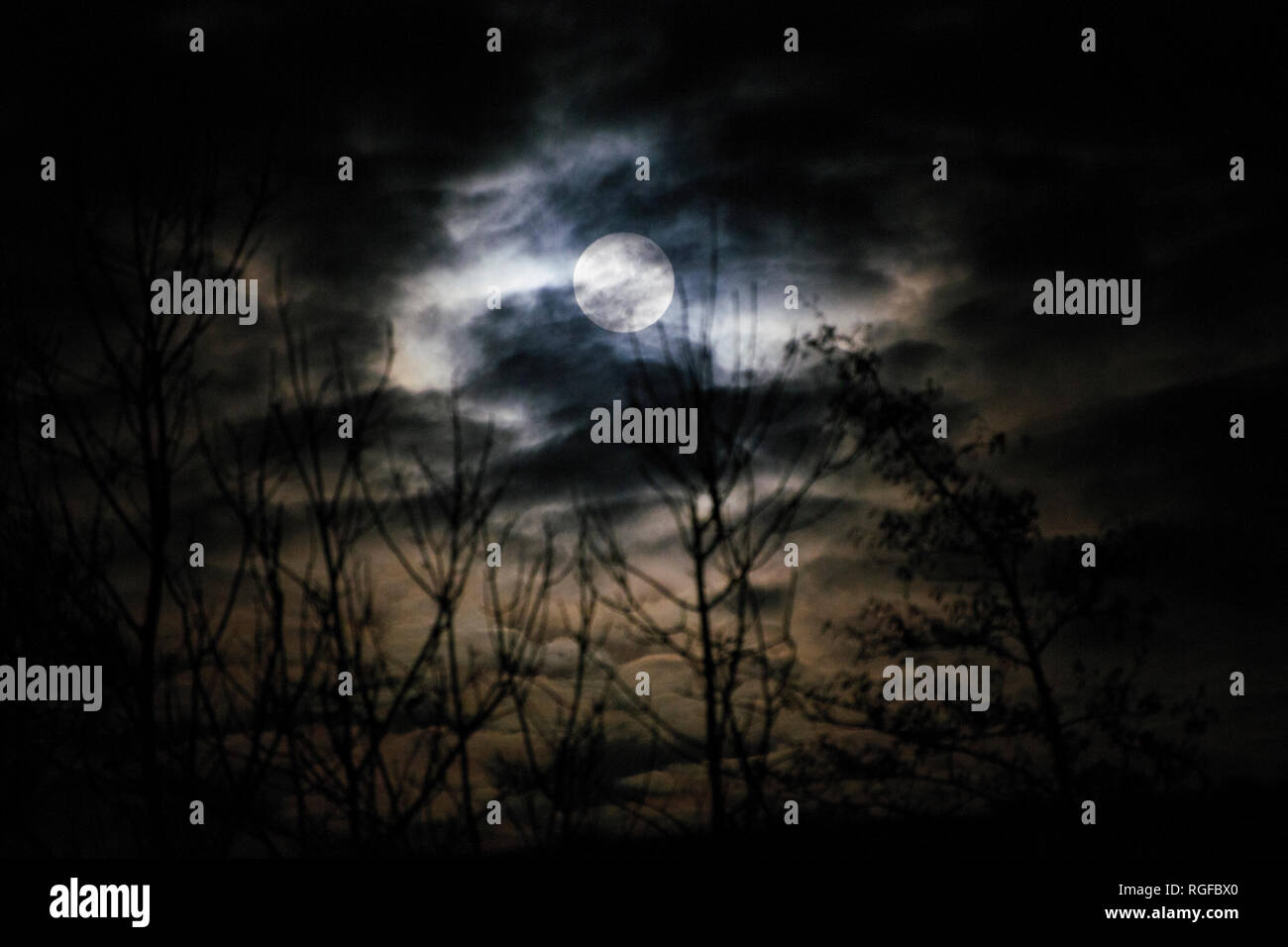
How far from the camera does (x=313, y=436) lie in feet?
15.1

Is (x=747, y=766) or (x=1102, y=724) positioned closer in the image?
(x=747, y=766)

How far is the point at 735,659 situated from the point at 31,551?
11.6ft
